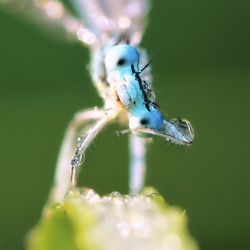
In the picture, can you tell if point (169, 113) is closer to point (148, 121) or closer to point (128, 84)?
point (128, 84)

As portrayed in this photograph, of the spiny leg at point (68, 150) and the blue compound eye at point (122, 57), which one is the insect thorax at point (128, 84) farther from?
the spiny leg at point (68, 150)

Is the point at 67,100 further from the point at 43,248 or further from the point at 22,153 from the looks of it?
the point at 43,248

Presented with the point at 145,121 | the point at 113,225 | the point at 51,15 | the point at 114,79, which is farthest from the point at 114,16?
the point at 113,225

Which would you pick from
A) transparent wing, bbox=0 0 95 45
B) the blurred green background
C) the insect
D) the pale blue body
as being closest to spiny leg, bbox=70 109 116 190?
the insect

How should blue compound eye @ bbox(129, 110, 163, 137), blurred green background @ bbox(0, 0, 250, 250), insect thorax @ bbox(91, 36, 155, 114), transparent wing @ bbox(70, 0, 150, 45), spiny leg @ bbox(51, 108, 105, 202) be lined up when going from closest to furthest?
blue compound eye @ bbox(129, 110, 163, 137)
insect thorax @ bbox(91, 36, 155, 114)
spiny leg @ bbox(51, 108, 105, 202)
transparent wing @ bbox(70, 0, 150, 45)
blurred green background @ bbox(0, 0, 250, 250)

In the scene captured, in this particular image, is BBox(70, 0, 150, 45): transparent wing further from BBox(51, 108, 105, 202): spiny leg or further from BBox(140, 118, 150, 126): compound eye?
BBox(140, 118, 150, 126): compound eye

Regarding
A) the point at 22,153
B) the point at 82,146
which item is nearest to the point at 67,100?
the point at 22,153
